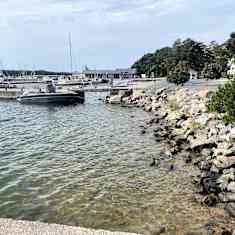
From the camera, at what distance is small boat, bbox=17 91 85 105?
72.8 m

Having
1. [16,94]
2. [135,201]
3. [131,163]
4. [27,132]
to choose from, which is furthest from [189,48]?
[135,201]

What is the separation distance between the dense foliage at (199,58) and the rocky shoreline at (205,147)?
37304 millimetres

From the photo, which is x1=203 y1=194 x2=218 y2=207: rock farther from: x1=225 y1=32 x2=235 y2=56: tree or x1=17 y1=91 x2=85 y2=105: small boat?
x1=225 y1=32 x2=235 y2=56: tree

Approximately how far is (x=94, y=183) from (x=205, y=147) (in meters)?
9.28

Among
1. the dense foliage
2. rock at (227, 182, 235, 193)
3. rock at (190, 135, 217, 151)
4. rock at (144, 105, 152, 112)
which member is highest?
the dense foliage

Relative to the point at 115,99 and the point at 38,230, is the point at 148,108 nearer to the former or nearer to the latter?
the point at 115,99

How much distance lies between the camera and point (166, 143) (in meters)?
32.2

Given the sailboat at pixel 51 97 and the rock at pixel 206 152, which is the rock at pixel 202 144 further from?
the sailboat at pixel 51 97

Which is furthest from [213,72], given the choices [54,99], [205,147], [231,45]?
[205,147]

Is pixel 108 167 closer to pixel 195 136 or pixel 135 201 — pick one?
pixel 135 201

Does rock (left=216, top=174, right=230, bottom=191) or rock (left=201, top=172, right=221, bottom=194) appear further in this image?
rock (left=201, top=172, right=221, bottom=194)

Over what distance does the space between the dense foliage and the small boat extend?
23194mm

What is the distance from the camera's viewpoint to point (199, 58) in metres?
106

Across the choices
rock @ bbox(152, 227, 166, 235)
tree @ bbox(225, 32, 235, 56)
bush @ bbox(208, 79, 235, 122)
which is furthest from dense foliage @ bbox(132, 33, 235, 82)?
rock @ bbox(152, 227, 166, 235)
